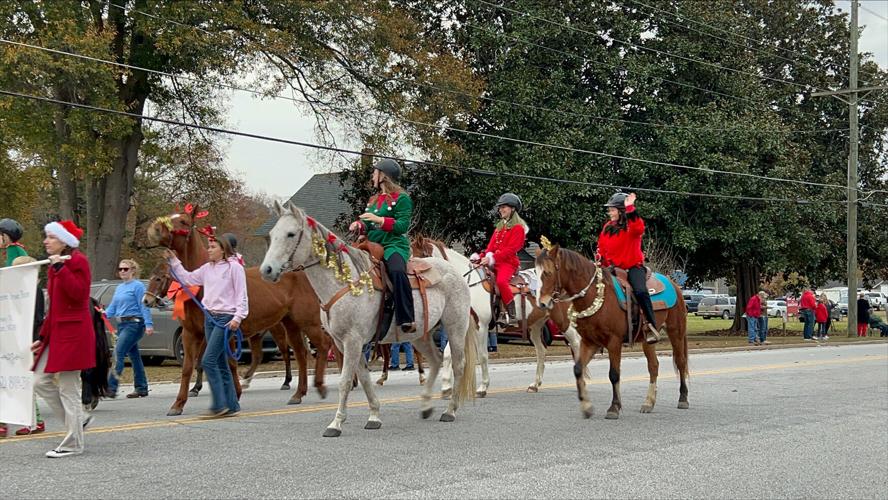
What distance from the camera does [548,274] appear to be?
35.6ft

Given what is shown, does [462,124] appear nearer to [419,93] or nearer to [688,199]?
[419,93]

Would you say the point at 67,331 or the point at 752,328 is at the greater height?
the point at 67,331

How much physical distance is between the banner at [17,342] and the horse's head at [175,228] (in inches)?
113

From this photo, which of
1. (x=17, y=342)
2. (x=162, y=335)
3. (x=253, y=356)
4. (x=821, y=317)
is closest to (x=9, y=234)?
(x=17, y=342)

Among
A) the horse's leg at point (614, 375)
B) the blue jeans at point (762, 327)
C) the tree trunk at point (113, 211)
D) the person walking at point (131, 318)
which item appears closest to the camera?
the horse's leg at point (614, 375)

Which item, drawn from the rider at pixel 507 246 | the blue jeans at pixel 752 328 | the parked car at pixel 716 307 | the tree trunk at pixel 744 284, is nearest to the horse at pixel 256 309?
the rider at pixel 507 246

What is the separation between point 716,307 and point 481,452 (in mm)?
62891

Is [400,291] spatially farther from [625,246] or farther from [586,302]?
[625,246]

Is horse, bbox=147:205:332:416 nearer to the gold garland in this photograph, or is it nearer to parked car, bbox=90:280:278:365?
the gold garland

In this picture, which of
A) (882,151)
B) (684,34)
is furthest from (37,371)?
(882,151)

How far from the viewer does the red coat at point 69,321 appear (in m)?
7.50

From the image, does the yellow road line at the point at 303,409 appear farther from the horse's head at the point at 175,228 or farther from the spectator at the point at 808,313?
the spectator at the point at 808,313

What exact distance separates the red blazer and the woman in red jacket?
6.89 meters

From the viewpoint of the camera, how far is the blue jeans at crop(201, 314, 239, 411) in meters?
10.1
